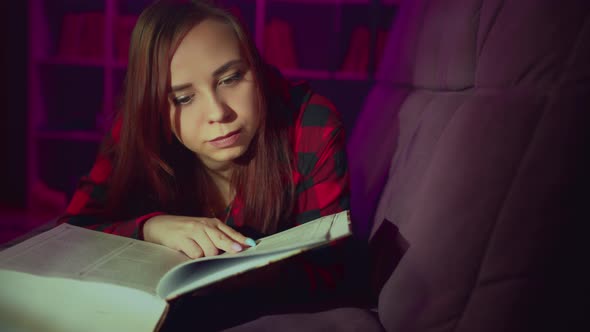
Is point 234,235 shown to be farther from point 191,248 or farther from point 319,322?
point 319,322

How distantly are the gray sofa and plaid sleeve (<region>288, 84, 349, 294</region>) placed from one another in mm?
125

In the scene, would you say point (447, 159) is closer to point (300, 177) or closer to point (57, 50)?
point (300, 177)

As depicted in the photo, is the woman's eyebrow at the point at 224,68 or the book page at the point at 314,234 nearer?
the book page at the point at 314,234

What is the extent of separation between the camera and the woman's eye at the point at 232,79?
2.95 feet

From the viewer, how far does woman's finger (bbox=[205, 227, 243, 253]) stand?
0.67 metres

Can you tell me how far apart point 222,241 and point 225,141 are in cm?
26

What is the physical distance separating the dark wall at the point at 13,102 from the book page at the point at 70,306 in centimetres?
217

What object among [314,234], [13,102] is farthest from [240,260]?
[13,102]

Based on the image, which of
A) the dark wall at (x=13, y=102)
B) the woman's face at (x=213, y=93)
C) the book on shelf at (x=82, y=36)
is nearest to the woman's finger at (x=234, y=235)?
the woman's face at (x=213, y=93)

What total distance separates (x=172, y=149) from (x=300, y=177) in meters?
0.32

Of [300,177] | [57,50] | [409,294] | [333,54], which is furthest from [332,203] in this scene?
[57,50]

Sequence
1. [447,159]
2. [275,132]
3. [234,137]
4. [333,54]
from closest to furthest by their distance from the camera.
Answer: [447,159]
[234,137]
[275,132]
[333,54]

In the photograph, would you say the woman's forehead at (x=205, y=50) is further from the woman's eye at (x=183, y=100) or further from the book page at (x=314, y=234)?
the book page at (x=314, y=234)

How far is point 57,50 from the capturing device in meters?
2.44
